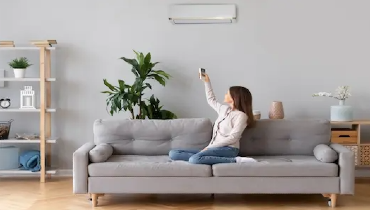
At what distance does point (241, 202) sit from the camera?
4996 mm

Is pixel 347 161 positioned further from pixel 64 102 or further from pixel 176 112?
pixel 64 102

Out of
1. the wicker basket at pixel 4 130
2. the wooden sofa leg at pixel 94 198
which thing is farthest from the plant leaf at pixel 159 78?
the wicker basket at pixel 4 130

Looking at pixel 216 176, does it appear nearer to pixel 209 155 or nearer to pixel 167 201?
pixel 209 155

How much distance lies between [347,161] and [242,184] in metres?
0.90

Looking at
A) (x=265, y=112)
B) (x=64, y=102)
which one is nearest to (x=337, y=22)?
(x=265, y=112)

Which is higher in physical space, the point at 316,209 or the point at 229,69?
the point at 229,69

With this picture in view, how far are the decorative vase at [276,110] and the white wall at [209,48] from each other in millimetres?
375

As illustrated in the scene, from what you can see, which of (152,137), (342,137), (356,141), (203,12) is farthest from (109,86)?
(356,141)

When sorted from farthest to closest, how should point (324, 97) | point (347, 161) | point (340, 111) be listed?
point (324, 97), point (340, 111), point (347, 161)

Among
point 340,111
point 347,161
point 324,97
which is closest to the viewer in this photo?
point 347,161

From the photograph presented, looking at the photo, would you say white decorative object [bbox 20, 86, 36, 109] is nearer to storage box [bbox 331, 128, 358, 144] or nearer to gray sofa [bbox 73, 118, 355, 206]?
gray sofa [bbox 73, 118, 355, 206]

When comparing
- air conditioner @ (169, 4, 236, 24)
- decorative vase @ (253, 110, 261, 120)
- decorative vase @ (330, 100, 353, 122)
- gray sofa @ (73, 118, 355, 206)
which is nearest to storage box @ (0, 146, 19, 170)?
gray sofa @ (73, 118, 355, 206)

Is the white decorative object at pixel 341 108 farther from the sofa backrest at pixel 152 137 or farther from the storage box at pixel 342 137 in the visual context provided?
the sofa backrest at pixel 152 137

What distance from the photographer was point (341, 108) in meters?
5.79
